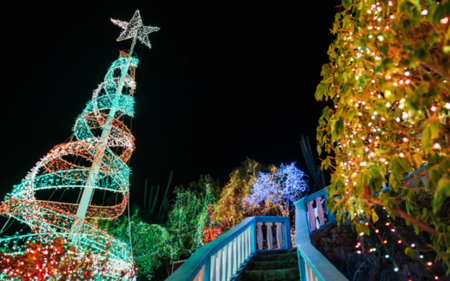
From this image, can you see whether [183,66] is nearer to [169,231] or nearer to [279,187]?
[279,187]

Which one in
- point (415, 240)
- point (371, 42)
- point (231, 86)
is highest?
point (231, 86)

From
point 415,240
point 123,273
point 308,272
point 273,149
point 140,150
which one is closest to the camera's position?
point 308,272

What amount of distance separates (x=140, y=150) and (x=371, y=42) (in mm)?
30572

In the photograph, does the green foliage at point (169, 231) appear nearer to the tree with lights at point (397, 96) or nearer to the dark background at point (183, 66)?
the dark background at point (183, 66)

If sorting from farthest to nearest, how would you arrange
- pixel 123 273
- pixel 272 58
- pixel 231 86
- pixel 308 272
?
pixel 231 86
pixel 272 58
pixel 123 273
pixel 308 272

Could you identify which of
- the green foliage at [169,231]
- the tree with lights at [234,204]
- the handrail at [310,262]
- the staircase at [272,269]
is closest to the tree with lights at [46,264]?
the staircase at [272,269]

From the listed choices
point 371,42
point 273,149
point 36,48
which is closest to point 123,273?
point 371,42

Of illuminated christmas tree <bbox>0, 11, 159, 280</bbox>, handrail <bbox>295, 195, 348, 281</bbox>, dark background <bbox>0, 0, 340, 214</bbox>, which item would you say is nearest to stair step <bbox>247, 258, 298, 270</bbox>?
handrail <bbox>295, 195, 348, 281</bbox>

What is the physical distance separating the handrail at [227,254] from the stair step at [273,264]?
0.52 ft

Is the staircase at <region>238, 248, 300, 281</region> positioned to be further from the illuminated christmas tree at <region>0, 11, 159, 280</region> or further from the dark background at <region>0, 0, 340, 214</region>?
the dark background at <region>0, 0, 340, 214</region>

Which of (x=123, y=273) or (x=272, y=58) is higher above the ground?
(x=272, y=58)

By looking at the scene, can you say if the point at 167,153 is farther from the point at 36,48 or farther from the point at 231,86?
the point at 36,48

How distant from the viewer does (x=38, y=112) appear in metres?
17.1

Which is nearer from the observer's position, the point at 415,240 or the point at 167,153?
the point at 415,240
